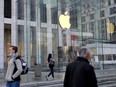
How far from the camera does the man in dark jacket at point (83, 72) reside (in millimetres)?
4480

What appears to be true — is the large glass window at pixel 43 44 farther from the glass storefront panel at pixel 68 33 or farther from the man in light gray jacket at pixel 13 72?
the man in light gray jacket at pixel 13 72

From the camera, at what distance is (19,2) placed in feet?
125

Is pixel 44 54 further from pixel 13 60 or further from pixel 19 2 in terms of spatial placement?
pixel 13 60

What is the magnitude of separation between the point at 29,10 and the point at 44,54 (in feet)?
24.1

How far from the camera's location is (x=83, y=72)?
4496mm

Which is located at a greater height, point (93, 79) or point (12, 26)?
point (12, 26)

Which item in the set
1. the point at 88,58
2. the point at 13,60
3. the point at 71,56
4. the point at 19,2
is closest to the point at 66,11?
the point at 71,56

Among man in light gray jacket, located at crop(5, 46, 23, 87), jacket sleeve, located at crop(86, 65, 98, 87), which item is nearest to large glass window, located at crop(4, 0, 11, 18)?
man in light gray jacket, located at crop(5, 46, 23, 87)

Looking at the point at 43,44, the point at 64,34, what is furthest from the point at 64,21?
the point at 43,44

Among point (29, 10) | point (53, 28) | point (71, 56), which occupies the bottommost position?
point (71, 56)

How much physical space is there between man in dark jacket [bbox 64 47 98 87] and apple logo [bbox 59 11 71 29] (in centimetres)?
2427

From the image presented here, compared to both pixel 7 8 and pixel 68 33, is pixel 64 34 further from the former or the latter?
pixel 7 8

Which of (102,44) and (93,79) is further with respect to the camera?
(102,44)

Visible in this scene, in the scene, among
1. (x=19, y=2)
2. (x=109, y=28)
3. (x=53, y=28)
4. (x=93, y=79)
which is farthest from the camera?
(x=109, y=28)
